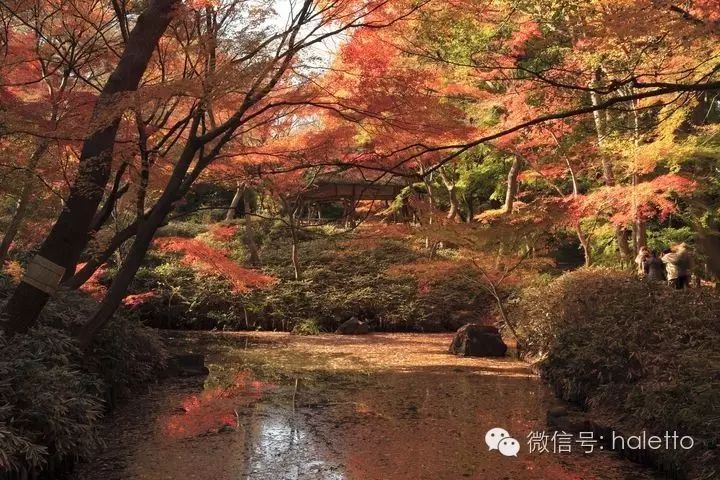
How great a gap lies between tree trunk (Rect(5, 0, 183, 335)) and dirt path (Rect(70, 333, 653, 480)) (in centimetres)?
142

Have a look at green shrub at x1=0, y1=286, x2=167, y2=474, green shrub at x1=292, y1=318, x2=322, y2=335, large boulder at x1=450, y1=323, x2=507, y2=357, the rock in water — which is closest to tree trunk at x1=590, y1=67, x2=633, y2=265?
large boulder at x1=450, y1=323, x2=507, y2=357

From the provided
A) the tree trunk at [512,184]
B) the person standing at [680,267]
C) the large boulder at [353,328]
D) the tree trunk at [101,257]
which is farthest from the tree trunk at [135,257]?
the tree trunk at [512,184]

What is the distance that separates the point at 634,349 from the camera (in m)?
6.09

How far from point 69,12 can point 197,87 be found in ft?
8.99

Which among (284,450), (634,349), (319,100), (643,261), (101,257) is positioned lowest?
(284,450)

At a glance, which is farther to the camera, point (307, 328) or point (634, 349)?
point (307, 328)

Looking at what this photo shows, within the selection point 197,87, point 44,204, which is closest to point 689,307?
point 197,87

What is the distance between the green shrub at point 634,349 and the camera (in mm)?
4711

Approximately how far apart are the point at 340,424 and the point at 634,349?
10.5 feet

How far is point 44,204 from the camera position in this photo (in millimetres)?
8805

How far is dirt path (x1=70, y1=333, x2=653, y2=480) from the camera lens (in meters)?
4.61

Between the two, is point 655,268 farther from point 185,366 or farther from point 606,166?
point 185,366

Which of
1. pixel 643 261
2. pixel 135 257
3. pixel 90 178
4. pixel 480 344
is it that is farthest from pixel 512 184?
pixel 90 178

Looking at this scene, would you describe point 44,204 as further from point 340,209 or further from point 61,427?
point 340,209
